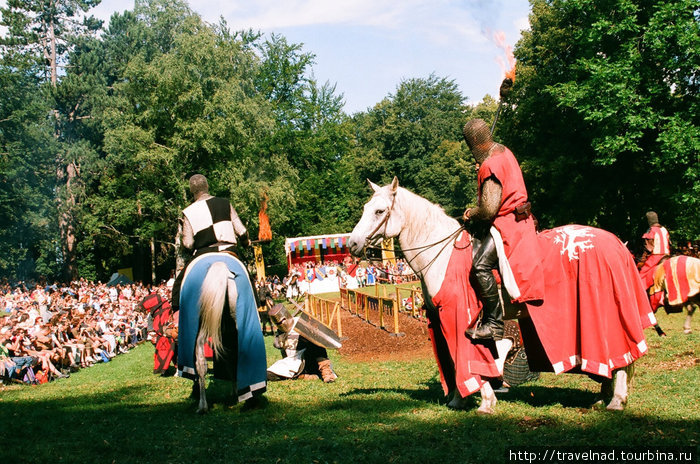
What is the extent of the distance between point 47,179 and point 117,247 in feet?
25.6

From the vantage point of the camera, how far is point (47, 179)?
→ 46375 mm

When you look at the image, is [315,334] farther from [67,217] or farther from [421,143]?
[421,143]

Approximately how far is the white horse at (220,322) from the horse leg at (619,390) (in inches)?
166

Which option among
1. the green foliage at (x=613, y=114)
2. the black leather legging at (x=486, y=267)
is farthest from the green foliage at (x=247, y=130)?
the black leather legging at (x=486, y=267)

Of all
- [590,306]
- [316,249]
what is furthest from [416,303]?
[316,249]

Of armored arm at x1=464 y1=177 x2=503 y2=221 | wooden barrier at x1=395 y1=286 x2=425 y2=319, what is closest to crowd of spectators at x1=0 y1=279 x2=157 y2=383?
wooden barrier at x1=395 y1=286 x2=425 y2=319

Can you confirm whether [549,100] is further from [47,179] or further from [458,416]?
[47,179]

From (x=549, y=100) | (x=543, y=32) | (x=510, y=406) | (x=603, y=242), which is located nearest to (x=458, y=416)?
(x=510, y=406)

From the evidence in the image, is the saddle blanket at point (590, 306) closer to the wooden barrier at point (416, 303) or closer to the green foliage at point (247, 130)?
the wooden barrier at point (416, 303)

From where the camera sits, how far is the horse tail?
704cm

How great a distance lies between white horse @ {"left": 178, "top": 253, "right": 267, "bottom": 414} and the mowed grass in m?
0.48

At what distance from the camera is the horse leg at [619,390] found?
21.0 ft

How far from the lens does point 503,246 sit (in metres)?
6.49

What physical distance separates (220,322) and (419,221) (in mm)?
2832
